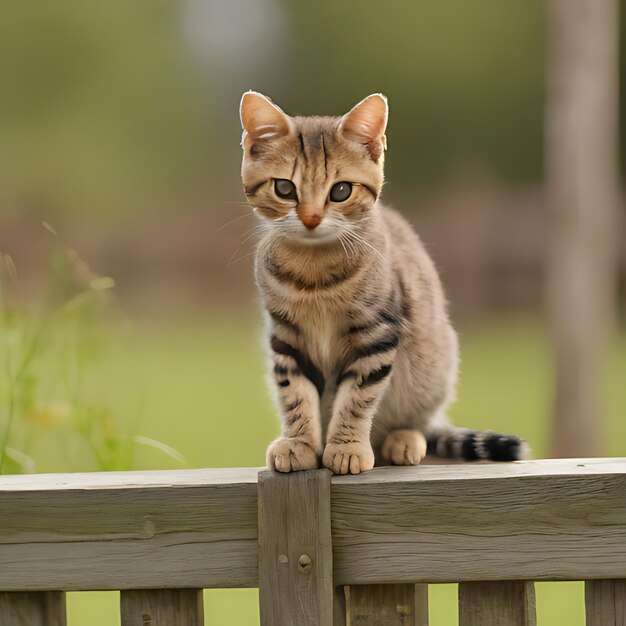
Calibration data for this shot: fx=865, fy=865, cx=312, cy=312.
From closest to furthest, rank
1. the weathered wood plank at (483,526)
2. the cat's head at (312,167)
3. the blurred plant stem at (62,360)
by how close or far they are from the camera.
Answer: the weathered wood plank at (483,526)
the cat's head at (312,167)
the blurred plant stem at (62,360)

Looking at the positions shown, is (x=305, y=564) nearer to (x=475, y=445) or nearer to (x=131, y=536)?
(x=131, y=536)

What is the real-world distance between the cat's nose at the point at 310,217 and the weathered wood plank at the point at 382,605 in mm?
477

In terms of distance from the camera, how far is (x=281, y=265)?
126 cm

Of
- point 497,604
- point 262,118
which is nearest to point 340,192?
point 262,118

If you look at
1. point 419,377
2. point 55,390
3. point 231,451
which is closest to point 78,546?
point 419,377

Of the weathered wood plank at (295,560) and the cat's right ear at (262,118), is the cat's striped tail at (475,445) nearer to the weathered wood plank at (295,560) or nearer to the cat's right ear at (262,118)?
the weathered wood plank at (295,560)

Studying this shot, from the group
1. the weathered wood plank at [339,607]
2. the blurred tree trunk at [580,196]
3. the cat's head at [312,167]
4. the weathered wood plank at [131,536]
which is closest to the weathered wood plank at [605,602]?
the weathered wood plank at [339,607]

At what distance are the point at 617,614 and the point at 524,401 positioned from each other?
3193mm

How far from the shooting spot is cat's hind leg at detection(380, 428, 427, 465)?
1277 mm

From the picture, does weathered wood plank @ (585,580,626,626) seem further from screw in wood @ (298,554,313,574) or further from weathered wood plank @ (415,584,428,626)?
screw in wood @ (298,554,313,574)

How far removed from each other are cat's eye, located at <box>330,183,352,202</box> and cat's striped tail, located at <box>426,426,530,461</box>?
409mm

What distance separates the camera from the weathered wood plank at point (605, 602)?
1087 mm

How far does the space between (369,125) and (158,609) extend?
0.71 meters

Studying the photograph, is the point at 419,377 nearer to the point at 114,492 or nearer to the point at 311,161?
the point at 311,161
